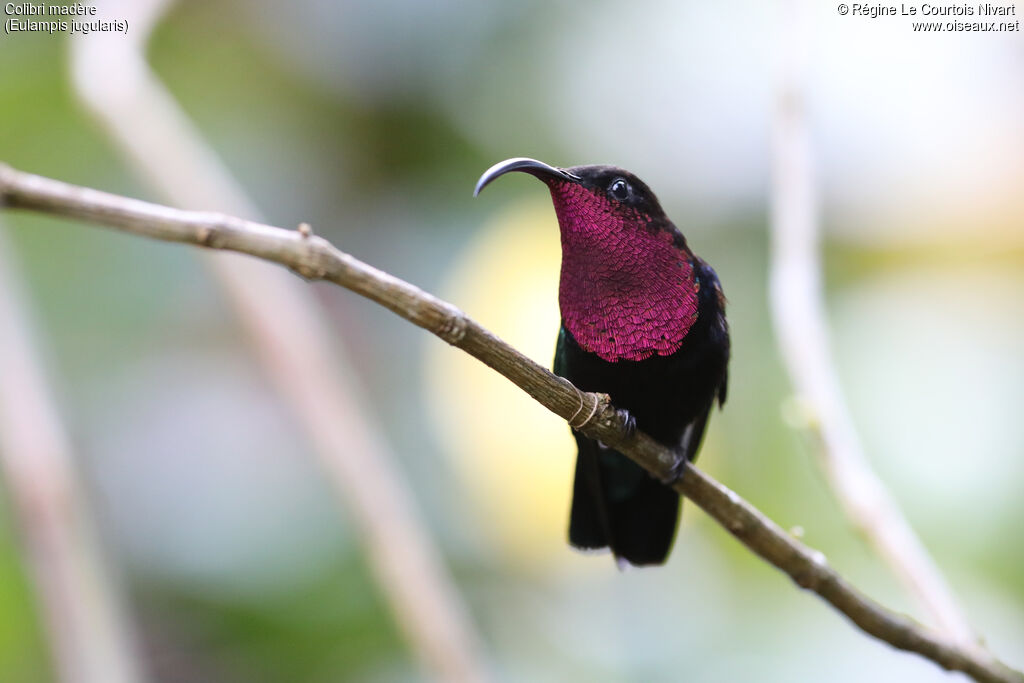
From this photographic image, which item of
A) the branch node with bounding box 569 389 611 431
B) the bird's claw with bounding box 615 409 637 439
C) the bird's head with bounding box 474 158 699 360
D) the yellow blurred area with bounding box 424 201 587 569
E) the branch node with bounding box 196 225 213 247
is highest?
the branch node with bounding box 196 225 213 247

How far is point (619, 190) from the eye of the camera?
5.33ft

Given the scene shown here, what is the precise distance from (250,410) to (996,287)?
2.39m

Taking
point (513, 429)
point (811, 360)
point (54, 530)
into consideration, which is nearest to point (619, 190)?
point (811, 360)

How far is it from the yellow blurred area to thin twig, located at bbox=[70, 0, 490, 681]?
2.18ft

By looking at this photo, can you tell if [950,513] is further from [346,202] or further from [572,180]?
[346,202]

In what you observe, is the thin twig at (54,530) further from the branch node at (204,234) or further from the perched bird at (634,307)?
the branch node at (204,234)

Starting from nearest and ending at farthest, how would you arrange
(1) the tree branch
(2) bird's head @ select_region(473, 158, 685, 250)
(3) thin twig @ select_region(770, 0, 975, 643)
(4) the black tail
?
(1) the tree branch
(2) bird's head @ select_region(473, 158, 685, 250)
(3) thin twig @ select_region(770, 0, 975, 643)
(4) the black tail

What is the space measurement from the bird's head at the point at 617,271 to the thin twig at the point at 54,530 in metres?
0.97

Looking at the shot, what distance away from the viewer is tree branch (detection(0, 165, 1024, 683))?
2.80ft

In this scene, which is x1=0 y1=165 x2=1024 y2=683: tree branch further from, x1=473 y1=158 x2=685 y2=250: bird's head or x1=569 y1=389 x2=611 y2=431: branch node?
x1=473 y1=158 x2=685 y2=250: bird's head

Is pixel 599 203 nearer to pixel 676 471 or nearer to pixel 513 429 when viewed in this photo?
pixel 676 471

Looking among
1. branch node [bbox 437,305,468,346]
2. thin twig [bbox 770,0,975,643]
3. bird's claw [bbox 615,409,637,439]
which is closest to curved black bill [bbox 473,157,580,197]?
branch node [bbox 437,305,468,346]

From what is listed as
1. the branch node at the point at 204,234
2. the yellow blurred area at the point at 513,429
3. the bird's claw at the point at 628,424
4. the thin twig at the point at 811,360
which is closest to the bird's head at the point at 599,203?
the bird's claw at the point at 628,424

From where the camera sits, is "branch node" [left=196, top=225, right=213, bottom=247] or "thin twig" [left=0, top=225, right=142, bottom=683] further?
"thin twig" [left=0, top=225, right=142, bottom=683]
